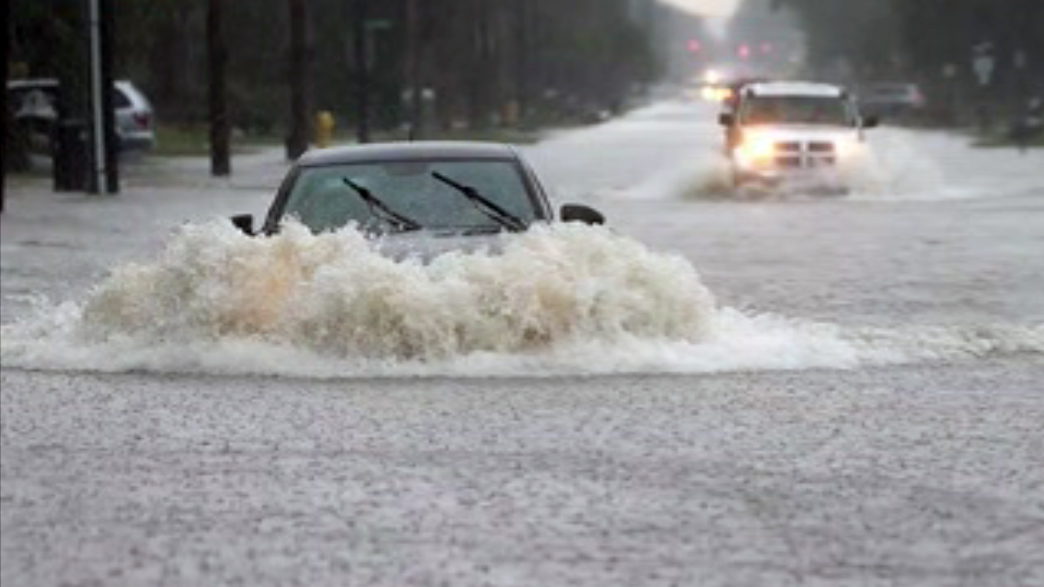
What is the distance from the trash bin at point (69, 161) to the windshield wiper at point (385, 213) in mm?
19823

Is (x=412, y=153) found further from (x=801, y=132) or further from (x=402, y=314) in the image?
(x=801, y=132)

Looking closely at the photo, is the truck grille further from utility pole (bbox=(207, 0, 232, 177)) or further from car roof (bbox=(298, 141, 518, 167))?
car roof (bbox=(298, 141, 518, 167))

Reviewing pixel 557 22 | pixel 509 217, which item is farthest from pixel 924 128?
pixel 509 217

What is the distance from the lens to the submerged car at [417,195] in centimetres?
1220

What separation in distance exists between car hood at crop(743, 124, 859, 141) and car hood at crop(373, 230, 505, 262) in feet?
54.2

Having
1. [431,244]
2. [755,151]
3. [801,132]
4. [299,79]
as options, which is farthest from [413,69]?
[431,244]

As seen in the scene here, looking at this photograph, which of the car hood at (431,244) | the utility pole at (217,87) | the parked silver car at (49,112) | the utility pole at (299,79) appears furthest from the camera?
the utility pole at (299,79)

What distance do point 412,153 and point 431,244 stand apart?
1.21 m

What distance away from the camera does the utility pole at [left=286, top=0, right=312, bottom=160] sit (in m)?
41.7

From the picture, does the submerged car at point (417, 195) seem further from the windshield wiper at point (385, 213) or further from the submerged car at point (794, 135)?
the submerged car at point (794, 135)

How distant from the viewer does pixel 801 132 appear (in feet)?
91.8

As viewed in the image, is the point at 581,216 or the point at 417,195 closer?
the point at 417,195

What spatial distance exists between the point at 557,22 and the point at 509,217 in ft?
342

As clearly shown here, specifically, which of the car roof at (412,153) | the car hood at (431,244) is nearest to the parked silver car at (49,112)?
the car roof at (412,153)
